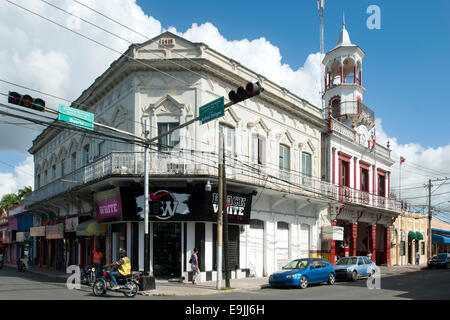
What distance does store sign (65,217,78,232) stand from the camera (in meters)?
26.6

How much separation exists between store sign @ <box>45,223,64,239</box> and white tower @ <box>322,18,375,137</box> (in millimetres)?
21493

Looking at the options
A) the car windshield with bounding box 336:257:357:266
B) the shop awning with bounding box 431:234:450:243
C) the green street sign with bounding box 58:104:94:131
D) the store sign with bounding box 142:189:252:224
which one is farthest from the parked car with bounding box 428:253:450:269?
the green street sign with bounding box 58:104:94:131

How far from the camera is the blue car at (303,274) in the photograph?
18.5 metres

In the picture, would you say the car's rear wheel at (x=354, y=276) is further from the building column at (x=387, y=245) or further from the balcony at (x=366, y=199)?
the building column at (x=387, y=245)

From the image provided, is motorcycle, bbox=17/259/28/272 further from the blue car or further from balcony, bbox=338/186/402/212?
balcony, bbox=338/186/402/212

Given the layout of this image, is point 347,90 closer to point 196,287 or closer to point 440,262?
point 440,262

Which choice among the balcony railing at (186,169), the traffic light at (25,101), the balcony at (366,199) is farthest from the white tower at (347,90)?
the traffic light at (25,101)

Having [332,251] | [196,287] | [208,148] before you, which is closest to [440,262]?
[332,251]

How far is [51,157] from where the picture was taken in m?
35.1

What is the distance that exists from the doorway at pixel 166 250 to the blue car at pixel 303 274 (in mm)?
4599

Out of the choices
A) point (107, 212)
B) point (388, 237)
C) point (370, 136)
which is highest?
point (370, 136)
